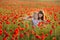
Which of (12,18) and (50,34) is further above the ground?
(12,18)

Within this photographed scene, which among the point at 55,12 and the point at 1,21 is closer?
the point at 1,21

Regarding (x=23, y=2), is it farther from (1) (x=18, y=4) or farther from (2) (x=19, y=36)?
(2) (x=19, y=36)

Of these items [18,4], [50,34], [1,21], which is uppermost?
[18,4]

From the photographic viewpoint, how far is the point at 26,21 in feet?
5.40

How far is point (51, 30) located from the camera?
1.65 m

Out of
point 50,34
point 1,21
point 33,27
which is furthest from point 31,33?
point 1,21

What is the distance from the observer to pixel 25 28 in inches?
64.2

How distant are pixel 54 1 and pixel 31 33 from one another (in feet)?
1.21

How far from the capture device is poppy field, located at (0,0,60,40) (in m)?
1.60

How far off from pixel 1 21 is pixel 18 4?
0.75ft

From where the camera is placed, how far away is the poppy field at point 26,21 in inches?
62.9

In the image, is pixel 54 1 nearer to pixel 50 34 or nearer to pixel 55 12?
pixel 55 12

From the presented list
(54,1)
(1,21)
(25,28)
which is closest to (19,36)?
(25,28)

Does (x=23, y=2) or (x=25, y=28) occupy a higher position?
(x=23, y=2)
